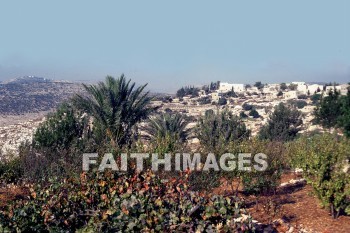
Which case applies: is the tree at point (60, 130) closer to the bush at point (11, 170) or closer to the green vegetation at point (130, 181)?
the green vegetation at point (130, 181)

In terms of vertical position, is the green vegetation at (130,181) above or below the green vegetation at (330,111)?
below

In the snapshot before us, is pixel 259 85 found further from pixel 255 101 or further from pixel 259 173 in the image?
pixel 259 173

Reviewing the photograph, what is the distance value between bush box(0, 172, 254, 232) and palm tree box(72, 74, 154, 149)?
822 cm

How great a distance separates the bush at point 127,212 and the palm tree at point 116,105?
8218mm

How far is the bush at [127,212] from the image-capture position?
18.2 ft

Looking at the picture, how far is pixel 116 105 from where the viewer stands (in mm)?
15609

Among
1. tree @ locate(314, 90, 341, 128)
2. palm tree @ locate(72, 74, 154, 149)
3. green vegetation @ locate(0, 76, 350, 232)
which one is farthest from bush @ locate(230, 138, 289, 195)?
tree @ locate(314, 90, 341, 128)

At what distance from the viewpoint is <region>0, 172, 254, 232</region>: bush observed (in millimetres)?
5539

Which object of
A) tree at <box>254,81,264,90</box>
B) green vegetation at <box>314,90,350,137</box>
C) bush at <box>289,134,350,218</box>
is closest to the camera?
bush at <box>289,134,350,218</box>

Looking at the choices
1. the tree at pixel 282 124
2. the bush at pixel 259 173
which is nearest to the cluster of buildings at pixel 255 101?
the tree at pixel 282 124

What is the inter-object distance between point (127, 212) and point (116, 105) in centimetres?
1032

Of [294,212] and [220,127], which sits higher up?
[220,127]

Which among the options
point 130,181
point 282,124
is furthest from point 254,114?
point 130,181

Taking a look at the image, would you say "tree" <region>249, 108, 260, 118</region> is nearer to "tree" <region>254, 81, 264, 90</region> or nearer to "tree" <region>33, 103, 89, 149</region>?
"tree" <region>254, 81, 264, 90</region>
